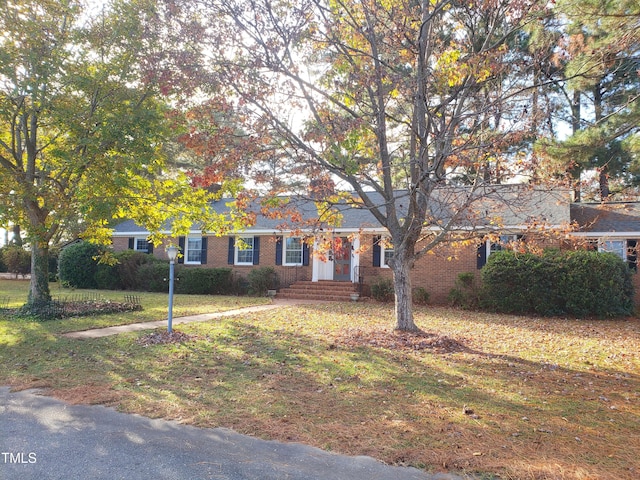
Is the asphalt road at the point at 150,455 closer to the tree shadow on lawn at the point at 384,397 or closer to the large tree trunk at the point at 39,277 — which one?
the tree shadow on lawn at the point at 384,397

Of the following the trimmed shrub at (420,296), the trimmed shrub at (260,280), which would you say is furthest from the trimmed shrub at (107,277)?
the trimmed shrub at (420,296)

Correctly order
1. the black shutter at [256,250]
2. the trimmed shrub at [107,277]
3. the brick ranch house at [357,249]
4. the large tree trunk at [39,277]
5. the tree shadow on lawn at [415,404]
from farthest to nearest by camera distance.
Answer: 1. the trimmed shrub at [107,277]
2. the black shutter at [256,250]
3. the brick ranch house at [357,249]
4. the large tree trunk at [39,277]
5. the tree shadow on lawn at [415,404]

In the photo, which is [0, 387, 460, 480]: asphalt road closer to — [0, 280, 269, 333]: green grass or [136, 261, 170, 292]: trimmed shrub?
[0, 280, 269, 333]: green grass

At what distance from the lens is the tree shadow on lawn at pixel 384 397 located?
390cm

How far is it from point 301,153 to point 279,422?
5318 mm

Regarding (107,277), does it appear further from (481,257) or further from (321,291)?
(481,257)

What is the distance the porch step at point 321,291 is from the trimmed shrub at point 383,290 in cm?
101

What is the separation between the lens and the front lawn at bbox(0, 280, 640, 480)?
396 centimetres

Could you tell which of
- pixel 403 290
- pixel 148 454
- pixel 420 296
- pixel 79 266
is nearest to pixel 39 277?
pixel 403 290

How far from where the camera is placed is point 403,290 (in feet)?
30.3

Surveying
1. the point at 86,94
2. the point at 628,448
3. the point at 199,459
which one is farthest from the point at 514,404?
the point at 86,94

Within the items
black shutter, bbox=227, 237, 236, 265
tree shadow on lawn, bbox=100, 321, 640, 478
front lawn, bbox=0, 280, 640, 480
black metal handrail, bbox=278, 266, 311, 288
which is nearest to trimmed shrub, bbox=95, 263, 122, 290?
black shutter, bbox=227, 237, 236, 265

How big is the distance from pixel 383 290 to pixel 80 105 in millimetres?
11350

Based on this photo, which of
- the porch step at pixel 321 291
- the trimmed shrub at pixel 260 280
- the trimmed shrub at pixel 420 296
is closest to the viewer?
the trimmed shrub at pixel 420 296
